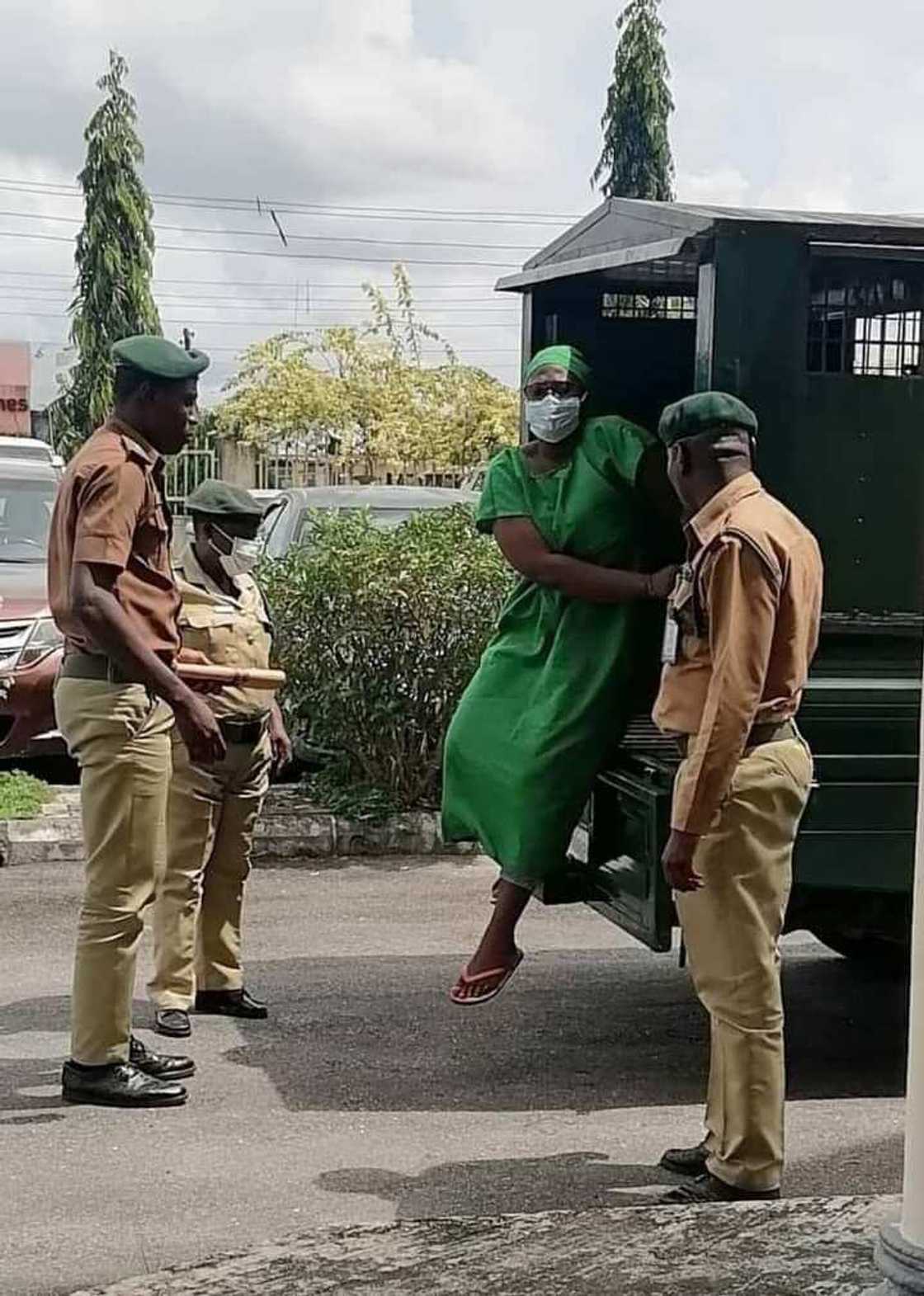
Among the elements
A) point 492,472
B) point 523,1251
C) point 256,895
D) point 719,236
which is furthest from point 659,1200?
point 256,895

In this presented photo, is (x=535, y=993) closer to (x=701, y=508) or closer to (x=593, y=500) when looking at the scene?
(x=593, y=500)

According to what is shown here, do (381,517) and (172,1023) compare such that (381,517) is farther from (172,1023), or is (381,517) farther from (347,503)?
(172,1023)

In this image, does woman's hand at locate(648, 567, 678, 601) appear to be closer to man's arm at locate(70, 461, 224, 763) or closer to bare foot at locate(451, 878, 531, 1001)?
bare foot at locate(451, 878, 531, 1001)

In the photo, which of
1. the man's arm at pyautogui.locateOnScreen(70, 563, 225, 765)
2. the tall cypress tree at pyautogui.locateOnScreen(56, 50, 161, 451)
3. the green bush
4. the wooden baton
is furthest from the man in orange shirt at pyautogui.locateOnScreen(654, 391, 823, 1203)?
the tall cypress tree at pyautogui.locateOnScreen(56, 50, 161, 451)

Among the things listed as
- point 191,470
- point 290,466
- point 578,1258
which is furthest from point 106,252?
point 578,1258

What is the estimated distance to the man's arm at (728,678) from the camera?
4230 mm

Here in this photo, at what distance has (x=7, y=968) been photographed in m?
6.80

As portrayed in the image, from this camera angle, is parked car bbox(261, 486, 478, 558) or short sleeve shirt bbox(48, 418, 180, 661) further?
parked car bbox(261, 486, 478, 558)

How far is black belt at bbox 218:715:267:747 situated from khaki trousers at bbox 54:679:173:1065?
33.1 inches

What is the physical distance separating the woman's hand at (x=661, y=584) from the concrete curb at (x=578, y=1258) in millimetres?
1810

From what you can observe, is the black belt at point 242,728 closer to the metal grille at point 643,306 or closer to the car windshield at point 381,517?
the metal grille at point 643,306

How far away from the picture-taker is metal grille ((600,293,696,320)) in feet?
21.7

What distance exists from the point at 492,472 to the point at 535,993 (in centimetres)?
207

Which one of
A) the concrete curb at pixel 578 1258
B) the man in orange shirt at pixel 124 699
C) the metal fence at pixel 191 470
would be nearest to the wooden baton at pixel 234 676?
the man in orange shirt at pixel 124 699
